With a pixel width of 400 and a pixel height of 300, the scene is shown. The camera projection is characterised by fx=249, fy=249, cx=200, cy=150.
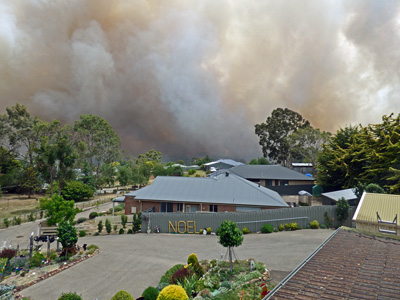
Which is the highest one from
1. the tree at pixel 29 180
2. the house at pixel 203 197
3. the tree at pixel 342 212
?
the tree at pixel 29 180

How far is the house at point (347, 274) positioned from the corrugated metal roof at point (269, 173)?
45902 millimetres

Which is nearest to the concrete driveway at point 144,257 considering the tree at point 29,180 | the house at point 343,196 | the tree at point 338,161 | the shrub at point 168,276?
the shrub at point 168,276

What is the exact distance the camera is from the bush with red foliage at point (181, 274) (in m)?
13.1

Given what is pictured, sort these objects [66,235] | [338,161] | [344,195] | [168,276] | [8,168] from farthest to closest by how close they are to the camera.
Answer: [8,168]
[338,161]
[344,195]
[66,235]
[168,276]

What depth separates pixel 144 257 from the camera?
1870 centimetres

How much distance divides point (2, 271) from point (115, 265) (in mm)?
7462

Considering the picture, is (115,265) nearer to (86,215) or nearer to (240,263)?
(240,263)

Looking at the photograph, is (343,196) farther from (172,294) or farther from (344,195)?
(172,294)

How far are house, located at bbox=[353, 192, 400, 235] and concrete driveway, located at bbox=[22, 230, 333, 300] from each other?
5068 millimetres

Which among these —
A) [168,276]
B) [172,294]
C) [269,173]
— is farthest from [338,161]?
[172,294]

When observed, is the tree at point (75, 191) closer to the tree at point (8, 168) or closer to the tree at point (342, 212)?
the tree at point (8, 168)

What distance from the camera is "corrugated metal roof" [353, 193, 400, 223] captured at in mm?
13406

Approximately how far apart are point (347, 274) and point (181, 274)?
860 centimetres

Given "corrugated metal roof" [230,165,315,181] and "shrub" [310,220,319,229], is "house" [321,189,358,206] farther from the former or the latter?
"corrugated metal roof" [230,165,315,181]
